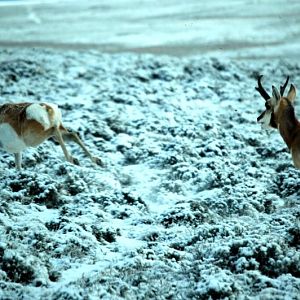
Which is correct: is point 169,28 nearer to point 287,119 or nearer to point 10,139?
point 10,139

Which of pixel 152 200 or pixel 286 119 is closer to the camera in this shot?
pixel 286 119

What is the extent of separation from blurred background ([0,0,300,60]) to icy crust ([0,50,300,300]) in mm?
6238

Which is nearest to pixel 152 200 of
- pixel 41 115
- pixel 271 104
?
pixel 41 115

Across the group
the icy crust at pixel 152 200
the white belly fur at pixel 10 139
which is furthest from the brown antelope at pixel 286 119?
the white belly fur at pixel 10 139

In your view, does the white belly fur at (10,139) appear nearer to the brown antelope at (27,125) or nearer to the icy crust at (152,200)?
the brown antelope at (27,125)

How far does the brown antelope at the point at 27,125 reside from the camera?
9148mm

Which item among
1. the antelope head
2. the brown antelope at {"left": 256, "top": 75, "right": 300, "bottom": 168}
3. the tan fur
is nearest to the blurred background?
the antelope head

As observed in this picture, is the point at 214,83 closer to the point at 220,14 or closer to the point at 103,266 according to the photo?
the point at 103,266

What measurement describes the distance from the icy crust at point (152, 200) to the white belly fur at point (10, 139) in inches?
17.6

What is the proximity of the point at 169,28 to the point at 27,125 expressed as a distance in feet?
57.6

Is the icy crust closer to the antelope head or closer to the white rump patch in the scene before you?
the white rump patch

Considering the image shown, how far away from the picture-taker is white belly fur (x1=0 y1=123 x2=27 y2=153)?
9.27 m

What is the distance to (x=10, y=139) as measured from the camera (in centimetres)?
931

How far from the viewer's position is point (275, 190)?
9.30 metres
